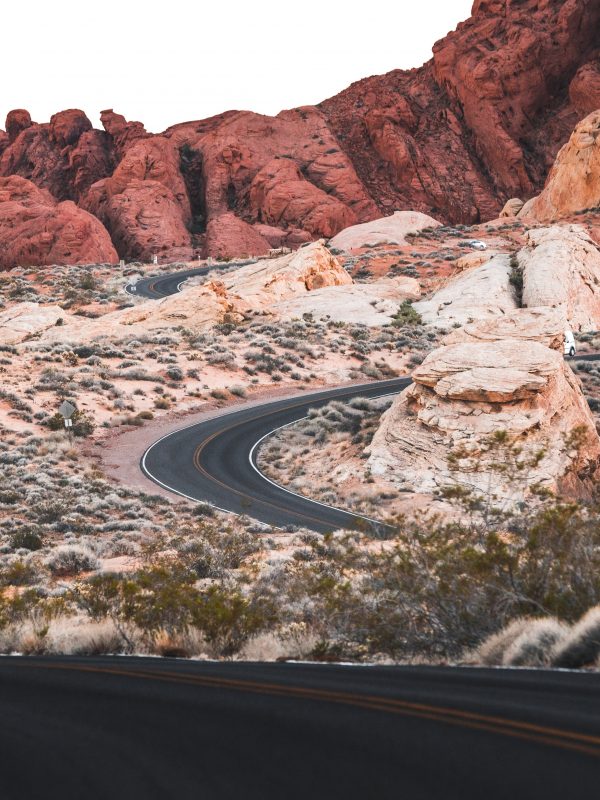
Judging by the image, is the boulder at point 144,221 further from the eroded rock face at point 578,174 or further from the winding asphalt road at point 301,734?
the winding asphalt road at point 301,734

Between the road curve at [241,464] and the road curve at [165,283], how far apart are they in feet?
116

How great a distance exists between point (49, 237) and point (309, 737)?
9598 cm

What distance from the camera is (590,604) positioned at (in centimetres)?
885

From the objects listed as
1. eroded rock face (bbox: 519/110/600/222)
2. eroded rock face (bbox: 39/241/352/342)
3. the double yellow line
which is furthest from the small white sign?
eroded rock face (bbox: 519/110/600/222)

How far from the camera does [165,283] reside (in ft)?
268

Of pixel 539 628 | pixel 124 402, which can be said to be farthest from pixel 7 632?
pixel 124 402

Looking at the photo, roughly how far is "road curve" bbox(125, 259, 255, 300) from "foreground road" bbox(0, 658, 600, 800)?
67167 mm

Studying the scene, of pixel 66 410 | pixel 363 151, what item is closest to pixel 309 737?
pixel 66 410

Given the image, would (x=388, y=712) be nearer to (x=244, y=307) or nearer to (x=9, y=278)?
(x=244, y=307)

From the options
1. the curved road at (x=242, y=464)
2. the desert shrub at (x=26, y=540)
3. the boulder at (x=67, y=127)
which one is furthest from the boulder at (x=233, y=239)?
the desert shrub at (x=26, y=540)

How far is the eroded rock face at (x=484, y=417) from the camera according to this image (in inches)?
1023

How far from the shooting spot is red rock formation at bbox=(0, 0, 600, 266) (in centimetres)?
10981

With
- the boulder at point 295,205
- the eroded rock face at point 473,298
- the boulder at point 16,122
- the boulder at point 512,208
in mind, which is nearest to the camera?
the eroded rock face at point 473,298

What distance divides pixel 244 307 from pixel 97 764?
57.4 metres
